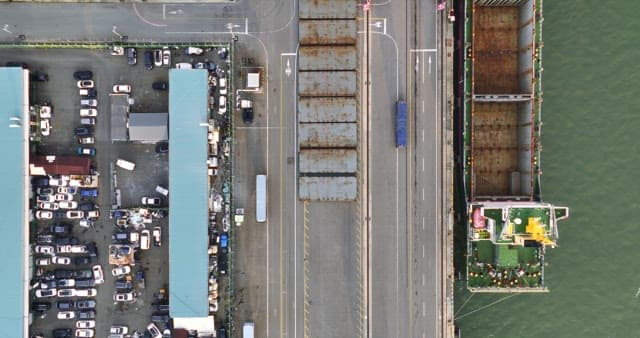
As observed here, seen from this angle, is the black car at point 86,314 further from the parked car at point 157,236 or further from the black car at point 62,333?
the parked car at point 157,236

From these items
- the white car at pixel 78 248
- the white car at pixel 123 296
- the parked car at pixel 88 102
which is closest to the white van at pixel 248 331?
the white car at pixel 123 296

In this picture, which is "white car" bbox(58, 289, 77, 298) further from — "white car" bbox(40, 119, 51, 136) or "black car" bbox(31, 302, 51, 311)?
"white car" bbox(40, 119, 51, 136)

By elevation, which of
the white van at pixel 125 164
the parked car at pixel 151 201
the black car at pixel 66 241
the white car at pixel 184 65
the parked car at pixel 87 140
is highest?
the white car at pixel 184 65

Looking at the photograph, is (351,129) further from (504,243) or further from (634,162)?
(634,162)

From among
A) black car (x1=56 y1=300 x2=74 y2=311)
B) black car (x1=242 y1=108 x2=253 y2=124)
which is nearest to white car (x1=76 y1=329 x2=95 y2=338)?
black car (x1=56 y1=300 x2=74 y2=311)

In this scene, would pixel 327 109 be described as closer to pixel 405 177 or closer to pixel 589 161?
pixel 405 177

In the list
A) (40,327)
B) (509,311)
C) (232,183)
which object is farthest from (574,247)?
(40,327)
